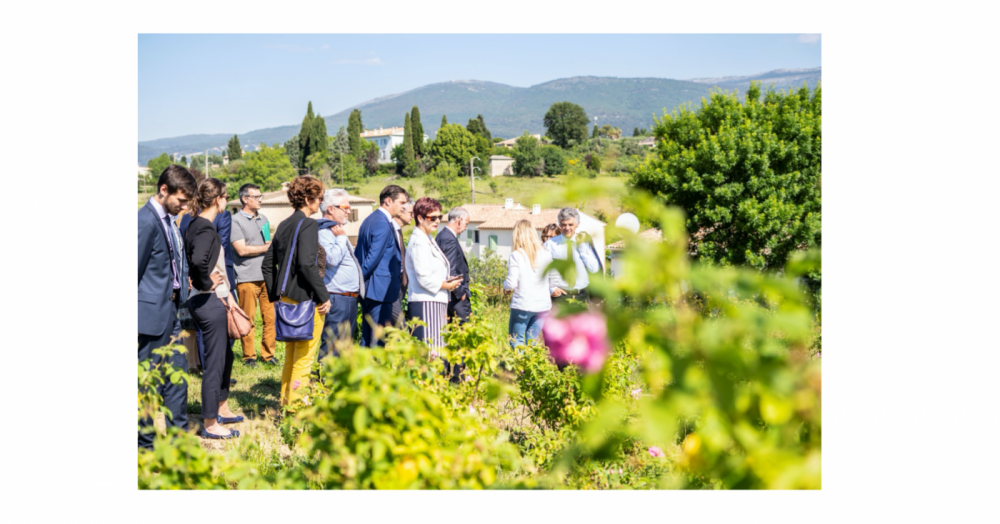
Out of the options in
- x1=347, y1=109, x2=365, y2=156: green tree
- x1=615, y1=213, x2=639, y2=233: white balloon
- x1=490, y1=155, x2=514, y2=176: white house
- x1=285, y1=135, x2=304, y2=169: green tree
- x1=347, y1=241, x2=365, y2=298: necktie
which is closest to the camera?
x1=615, y1=213, x2=639, y2=233: white balloon

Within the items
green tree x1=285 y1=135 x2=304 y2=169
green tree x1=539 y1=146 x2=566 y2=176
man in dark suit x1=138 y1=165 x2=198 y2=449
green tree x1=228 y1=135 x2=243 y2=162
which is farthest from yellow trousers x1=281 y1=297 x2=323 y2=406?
green tree x1=228 y1=135 x2=243 y2=162

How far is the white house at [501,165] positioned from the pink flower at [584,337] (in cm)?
6903

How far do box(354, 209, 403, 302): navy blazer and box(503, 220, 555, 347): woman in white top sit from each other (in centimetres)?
92

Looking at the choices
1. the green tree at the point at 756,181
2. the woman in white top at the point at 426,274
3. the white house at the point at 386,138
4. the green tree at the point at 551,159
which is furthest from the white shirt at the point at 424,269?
the white house at the point at 386,138

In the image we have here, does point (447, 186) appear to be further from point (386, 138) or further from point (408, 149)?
point (386, 138)

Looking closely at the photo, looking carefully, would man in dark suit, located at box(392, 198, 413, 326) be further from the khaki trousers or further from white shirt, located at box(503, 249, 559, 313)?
the khaki trousers

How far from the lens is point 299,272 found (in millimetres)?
3939

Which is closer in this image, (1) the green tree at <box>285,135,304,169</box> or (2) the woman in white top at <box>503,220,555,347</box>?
(2) the woman in white top at <box>503,220,555,347</box>

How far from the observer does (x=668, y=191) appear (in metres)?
18.2

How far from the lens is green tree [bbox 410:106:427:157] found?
73094 mm

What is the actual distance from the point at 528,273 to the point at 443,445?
10.5 ft

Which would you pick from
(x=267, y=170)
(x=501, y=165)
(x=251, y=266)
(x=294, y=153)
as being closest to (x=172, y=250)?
(x=251, y=266)

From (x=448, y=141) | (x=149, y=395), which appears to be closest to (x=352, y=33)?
(x=149, y=395)

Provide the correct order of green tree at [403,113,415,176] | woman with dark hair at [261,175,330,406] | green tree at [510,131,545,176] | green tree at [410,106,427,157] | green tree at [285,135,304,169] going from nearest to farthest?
woman with dark hair at [261,175,330,406], green tree at [510,131,545,176], green tree at [403,113,415,176], green tree at [410,106,427,157], green tree at [285,135,304,169]
